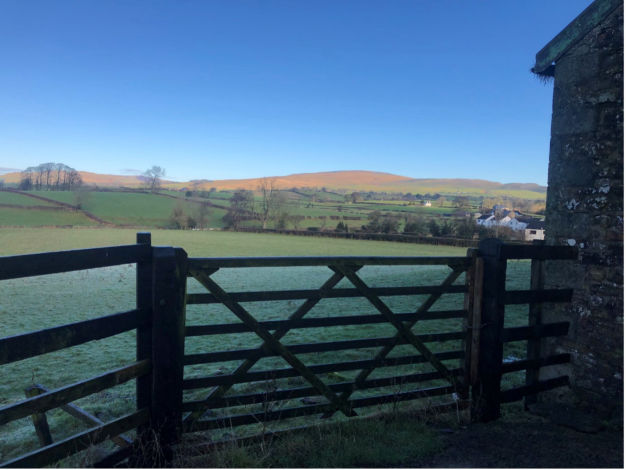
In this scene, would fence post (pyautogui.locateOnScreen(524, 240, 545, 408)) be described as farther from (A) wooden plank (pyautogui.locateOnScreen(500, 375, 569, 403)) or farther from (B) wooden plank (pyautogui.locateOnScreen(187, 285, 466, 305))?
(B) wooden plank (pyautogui.locateOnScreen(187, 285, 466, 305))

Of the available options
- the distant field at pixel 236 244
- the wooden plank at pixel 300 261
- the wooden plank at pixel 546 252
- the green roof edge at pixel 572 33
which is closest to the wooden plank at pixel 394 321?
the wooden plank at pixel 300 261

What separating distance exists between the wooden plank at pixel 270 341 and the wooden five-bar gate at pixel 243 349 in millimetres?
10

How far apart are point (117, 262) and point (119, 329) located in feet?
1.53

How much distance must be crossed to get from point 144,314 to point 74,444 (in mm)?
915

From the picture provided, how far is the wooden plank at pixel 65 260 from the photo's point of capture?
2525 mm

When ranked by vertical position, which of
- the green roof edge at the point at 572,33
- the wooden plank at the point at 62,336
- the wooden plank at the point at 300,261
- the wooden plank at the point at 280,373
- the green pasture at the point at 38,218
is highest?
the green roof edge at the point at 572,33

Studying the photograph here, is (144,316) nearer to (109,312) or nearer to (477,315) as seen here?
(477,315)

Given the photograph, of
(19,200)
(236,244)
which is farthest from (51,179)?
(236,244)

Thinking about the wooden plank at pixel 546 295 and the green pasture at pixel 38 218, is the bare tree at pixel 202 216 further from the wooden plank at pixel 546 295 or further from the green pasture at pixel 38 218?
the wooden plank at pixel 546 295

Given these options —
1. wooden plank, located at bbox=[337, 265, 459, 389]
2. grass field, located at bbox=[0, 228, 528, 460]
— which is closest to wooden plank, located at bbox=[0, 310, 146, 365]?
wooden plank, located at bbox=[337, 265, 459, 389]

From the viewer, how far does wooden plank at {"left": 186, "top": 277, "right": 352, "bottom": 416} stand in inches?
138

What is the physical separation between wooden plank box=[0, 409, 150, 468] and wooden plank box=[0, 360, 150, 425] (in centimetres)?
23

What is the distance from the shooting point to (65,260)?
9.29 ft

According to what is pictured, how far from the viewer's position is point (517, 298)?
465 cm
